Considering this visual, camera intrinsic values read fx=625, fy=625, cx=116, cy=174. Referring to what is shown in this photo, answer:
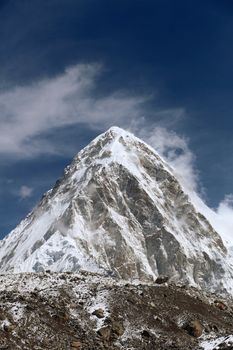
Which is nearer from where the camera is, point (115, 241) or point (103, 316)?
point (103, 316)

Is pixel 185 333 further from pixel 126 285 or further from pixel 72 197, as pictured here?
pixel 72 197

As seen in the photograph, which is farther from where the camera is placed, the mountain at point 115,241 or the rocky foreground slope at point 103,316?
the mountain at point 115,241

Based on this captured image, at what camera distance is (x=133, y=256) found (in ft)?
600

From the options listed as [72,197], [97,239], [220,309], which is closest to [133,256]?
[97,239]

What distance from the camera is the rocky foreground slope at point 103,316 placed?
3491 centimetres

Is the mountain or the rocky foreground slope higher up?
the mountain

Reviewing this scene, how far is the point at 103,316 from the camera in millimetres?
37938

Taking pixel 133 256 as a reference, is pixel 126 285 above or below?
below

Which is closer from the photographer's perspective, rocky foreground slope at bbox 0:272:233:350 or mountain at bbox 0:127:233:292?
rocky foreground slope at bbox 0:272:233:350

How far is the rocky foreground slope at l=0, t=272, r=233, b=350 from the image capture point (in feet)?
115

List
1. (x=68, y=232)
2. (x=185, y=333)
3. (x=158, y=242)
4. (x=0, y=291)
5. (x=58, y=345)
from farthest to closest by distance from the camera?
(x=158, y=242) → (x=68, y=232) → (x=0, y=291) → (x=185, y=333) → (x=58, y=345)

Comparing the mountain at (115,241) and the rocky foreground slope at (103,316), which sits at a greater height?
the mountain at (115,241)

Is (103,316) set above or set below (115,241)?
below

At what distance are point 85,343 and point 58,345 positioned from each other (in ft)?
5.29
